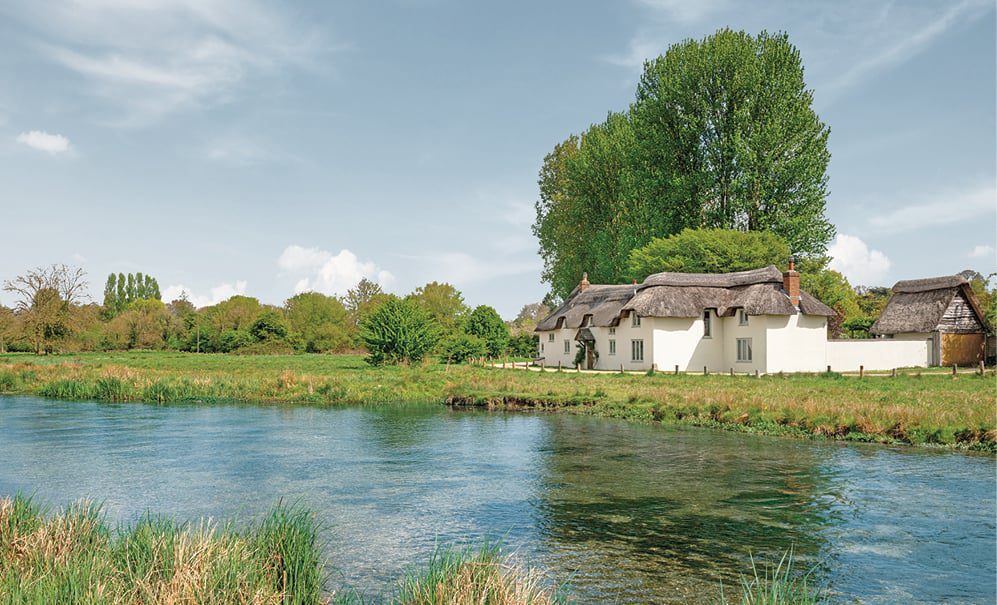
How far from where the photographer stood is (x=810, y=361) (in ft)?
137

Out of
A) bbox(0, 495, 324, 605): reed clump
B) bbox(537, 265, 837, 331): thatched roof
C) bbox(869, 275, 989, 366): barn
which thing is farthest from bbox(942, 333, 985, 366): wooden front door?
bbox(0, 495, 324, 605): reed clump

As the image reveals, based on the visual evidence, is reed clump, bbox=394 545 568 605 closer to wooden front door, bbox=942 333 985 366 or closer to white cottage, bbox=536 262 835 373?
white cottage, bbox=536 262 835 373

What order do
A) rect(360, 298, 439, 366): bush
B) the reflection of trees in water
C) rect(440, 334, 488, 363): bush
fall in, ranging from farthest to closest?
1. rect(440, 334, 488, 363): bush
2. rect(360, 298, 439, 366): bush
3. the reflection of trees in water

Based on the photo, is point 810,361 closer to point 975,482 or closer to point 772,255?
point 772,255

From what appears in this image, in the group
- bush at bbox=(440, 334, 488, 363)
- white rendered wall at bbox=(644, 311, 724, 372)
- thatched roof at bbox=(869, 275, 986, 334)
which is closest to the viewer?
white rendered wall at bbox=(644, 311, 724, 372)

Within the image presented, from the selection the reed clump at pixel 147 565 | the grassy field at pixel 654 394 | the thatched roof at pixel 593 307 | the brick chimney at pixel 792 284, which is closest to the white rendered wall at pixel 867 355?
the brick chimney at pixel 792 284

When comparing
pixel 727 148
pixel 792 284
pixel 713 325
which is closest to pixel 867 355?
pixel 792 284

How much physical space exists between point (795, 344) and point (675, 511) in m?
31.9

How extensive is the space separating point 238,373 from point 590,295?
2608 centimetres

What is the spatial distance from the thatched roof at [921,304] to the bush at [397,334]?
105 feet

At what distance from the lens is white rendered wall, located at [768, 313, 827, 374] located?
41062 mm

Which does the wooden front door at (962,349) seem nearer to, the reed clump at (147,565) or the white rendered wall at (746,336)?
the white rendered wall at (746,336)

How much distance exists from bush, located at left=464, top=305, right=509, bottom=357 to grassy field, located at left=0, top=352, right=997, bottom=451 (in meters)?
15.4

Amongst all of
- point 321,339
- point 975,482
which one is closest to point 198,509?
point 975,482
